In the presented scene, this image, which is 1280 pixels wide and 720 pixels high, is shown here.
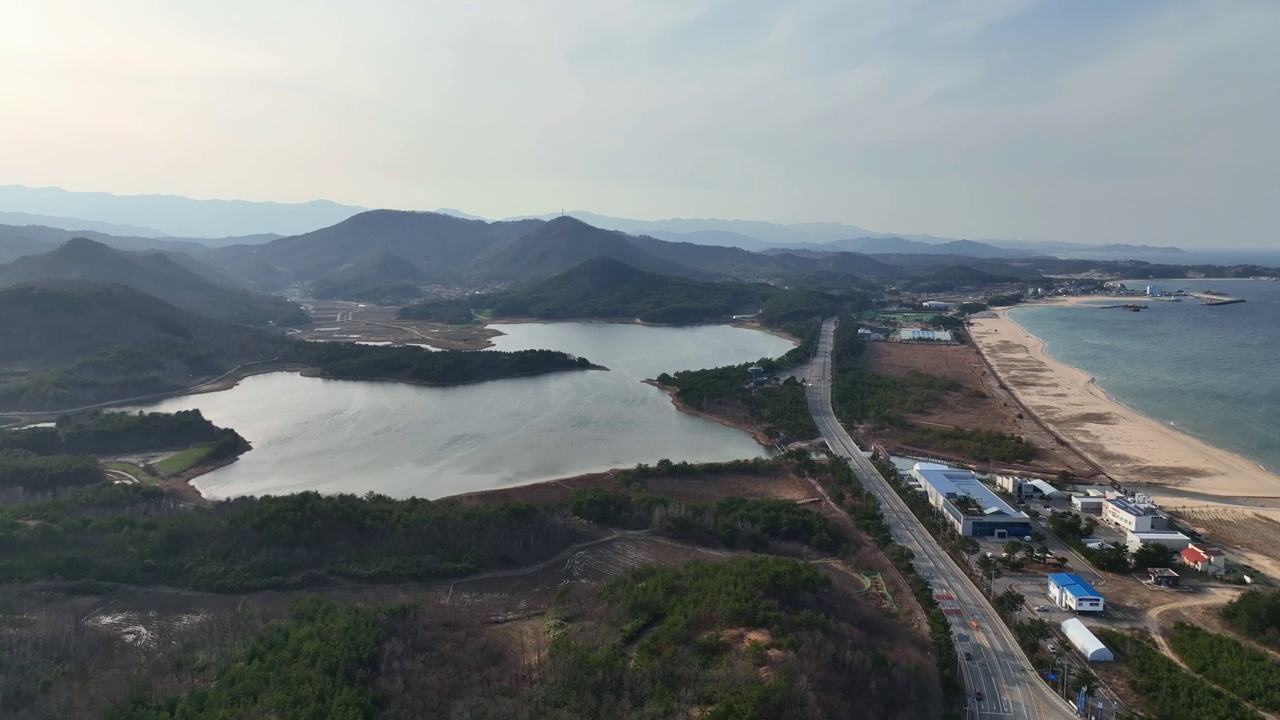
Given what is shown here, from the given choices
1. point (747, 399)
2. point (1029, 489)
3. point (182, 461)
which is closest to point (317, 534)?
point (182, 461)

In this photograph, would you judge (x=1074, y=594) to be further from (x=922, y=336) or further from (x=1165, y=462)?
(x=922, y=336)

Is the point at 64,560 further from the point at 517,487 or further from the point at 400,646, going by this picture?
the point at 517,487

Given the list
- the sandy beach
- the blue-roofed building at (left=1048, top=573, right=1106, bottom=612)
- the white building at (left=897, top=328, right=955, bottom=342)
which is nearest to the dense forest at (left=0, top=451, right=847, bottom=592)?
the blue-roofed building at (left=1048, top=573, right=1106, bottom=612)

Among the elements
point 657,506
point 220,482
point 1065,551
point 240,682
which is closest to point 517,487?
point 657,506

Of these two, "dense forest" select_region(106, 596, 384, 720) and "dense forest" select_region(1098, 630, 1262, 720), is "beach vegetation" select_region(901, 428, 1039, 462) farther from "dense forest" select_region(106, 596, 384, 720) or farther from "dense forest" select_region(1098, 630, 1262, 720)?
"dense forest" select_region(106, 596, 384, 720)

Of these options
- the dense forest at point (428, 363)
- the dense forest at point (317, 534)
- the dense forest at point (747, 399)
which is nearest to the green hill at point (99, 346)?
the dense forest at point (428, 363)
